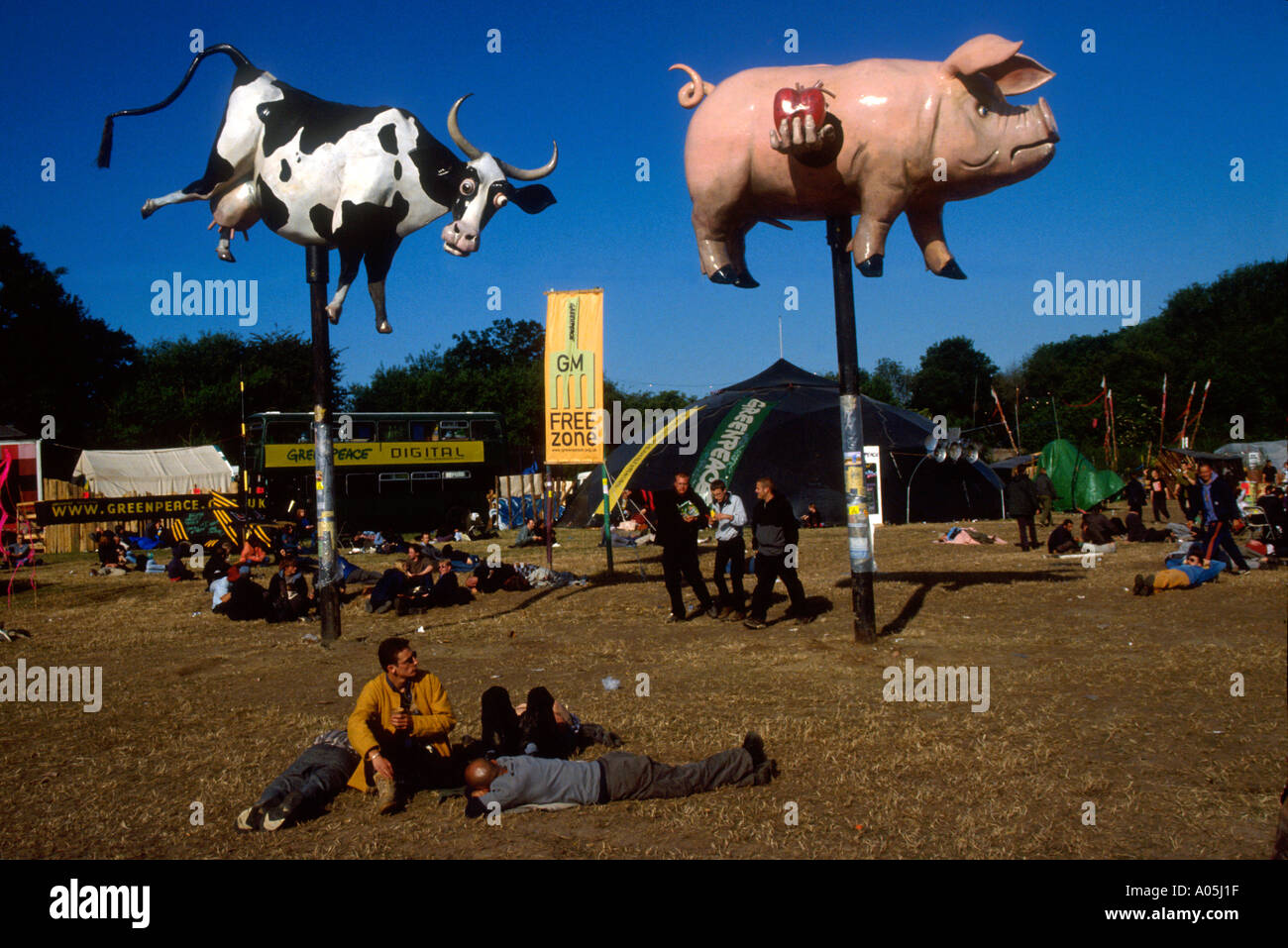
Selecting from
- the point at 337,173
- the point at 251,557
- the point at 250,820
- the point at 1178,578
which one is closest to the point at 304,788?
the point at 250,820

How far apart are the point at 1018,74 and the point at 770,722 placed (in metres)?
5.67

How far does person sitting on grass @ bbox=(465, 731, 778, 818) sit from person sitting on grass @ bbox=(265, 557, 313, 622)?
893cm

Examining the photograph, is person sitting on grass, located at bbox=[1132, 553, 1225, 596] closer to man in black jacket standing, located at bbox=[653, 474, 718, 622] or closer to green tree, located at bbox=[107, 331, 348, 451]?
man in black jacket standing, located at bbox=[653, 474, 718, 622]

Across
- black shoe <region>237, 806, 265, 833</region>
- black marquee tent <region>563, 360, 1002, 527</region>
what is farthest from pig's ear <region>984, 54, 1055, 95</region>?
black marquee tent <region>563, 360, 1002, 527</region>

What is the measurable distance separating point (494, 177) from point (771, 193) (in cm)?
299

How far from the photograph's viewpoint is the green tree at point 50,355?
41.8 m

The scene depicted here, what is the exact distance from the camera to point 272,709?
8367mm

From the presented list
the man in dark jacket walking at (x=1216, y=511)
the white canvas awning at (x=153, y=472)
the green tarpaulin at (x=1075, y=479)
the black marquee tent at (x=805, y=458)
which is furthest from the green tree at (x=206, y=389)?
the man in dark jacket walking at (x=1216, y=511)

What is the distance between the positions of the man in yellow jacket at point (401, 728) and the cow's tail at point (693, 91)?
5.22 m

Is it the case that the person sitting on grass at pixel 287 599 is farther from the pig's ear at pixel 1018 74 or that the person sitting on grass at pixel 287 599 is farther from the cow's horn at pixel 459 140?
the pig's ear at pixel 1018 74

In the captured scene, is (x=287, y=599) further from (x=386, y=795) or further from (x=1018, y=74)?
(x=1018, y=74)

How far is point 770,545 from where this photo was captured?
11.5 meters
